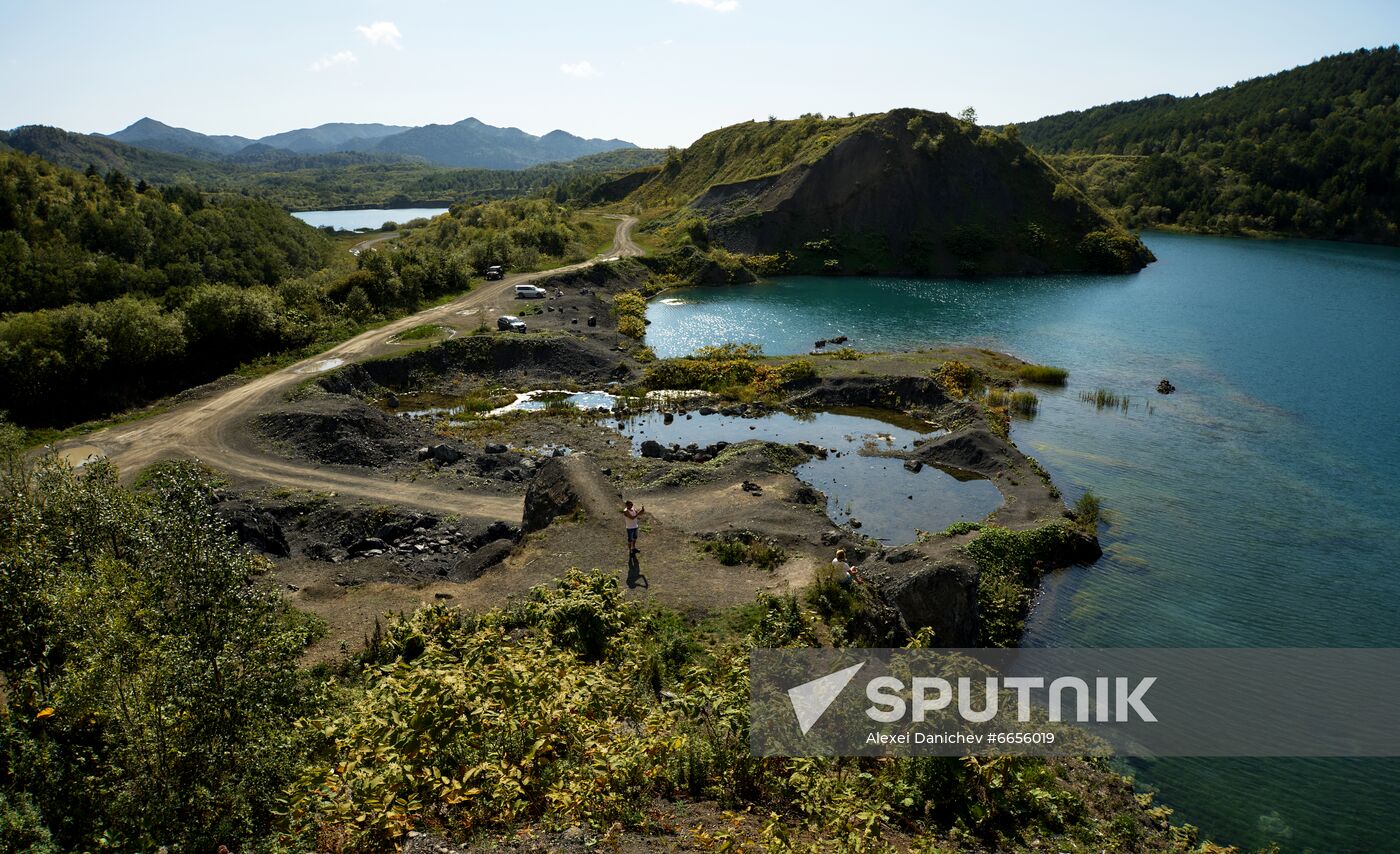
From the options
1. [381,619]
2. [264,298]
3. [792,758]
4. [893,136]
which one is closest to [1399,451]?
[792,758]

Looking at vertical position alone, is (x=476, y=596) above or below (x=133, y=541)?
below

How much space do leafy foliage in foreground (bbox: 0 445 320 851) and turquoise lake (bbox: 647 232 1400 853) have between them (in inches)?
930

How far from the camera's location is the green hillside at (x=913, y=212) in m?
113

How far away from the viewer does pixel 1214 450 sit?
46688 mm

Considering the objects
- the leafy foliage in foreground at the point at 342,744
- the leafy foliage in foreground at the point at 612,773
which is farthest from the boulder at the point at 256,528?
the leafy foliage in foreground at the point at 612,773

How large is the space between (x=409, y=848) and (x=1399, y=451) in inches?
2363

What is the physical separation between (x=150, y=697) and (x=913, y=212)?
121 metres

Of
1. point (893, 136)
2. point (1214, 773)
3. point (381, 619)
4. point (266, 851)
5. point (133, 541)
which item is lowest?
point (1214, 773)

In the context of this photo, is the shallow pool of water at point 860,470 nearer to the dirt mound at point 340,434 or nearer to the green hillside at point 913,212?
the dirt mound at point 340,434

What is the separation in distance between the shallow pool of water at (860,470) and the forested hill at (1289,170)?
148054mm

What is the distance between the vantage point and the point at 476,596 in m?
26.8

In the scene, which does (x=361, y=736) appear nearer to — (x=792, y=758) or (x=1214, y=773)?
(x=792, y=758)

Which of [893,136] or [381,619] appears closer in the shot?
[381,619]

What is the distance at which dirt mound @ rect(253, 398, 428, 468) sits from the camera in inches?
1649
